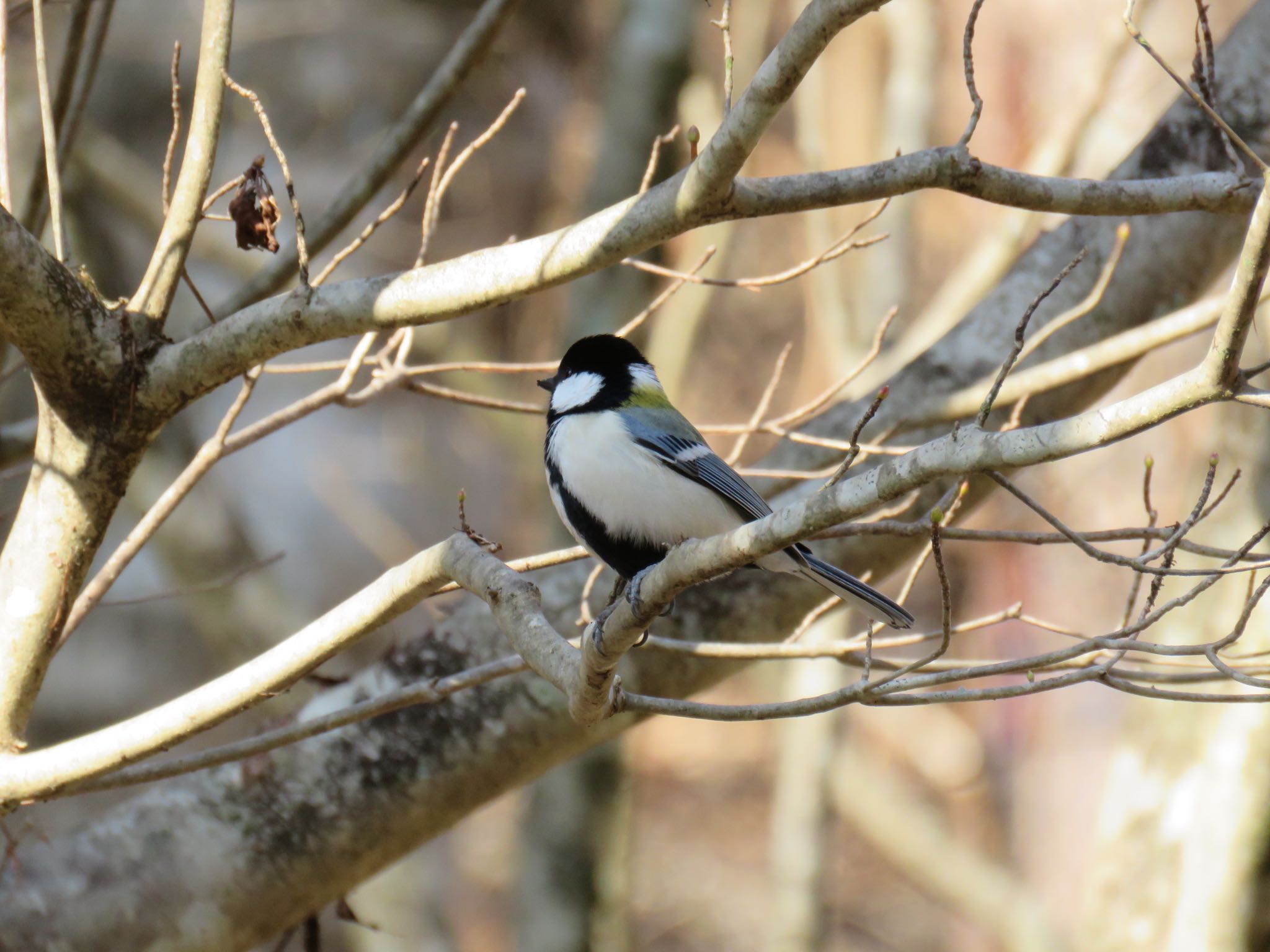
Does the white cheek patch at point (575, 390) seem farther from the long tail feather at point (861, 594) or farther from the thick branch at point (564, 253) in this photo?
the thick branch at point (564, 253)

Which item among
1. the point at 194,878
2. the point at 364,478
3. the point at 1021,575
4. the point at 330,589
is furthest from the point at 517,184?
the point at 194,878

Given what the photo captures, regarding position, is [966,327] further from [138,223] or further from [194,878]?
[138,223]

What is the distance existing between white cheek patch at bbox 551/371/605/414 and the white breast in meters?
0.20

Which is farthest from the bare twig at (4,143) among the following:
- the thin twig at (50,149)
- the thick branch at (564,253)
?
the thick branch at (564,253)

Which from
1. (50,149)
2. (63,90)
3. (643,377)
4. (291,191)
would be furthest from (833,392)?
(63,90)

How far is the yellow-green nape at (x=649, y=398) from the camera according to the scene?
8.74 feet

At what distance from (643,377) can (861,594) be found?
2.85ft

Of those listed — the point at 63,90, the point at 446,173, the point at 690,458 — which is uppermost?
the point at 63,90

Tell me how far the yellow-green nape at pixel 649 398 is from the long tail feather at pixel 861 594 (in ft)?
1.91

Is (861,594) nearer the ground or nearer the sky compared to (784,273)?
nearer the ground

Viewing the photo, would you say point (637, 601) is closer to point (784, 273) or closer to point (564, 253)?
point (564, 253)

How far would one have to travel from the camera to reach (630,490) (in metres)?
2.34

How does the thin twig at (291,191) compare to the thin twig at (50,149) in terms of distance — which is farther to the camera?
the thin twig at (50,149)

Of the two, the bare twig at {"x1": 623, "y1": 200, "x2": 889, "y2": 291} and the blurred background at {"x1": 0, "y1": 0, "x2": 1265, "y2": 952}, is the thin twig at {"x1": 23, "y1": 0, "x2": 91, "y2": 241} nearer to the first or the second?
the blurred background at {"x1": 0, "y1": 0, "x2": 1265, "y2": 952}
